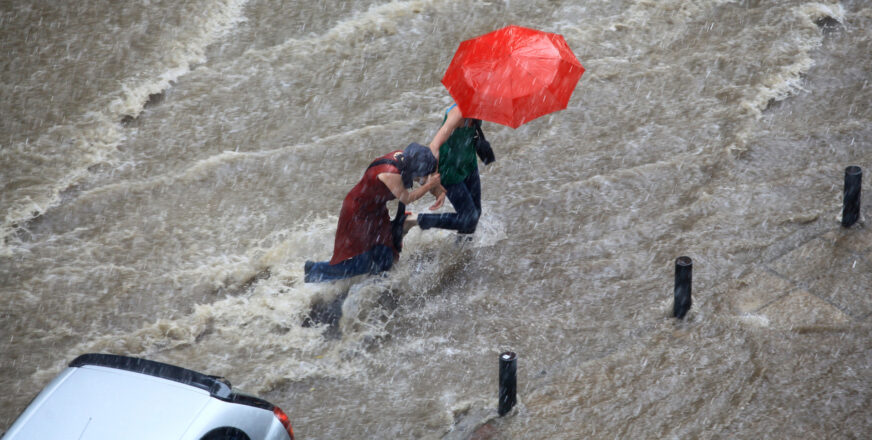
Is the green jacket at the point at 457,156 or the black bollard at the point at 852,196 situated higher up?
the green jacket at the point at 457,156

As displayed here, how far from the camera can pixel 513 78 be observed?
649cm

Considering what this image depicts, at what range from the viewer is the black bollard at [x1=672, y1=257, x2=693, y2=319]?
6.55 m

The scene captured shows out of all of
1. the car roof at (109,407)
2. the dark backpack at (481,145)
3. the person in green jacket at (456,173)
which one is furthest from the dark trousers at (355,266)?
the car roof at (109,407)

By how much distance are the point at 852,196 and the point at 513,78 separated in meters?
3.48

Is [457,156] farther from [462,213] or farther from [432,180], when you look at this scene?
[462,213]

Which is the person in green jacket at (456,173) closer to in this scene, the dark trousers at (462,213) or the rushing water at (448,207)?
the dark trousers at (462,213)

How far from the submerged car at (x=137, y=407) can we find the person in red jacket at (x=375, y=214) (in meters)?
2.00

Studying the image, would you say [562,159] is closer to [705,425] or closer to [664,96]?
[664,96]

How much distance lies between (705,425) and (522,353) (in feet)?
5.26

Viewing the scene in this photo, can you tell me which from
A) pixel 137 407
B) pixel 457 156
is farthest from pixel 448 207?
pixel 137 407

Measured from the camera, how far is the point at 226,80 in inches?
457

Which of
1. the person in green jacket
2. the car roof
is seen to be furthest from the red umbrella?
the car roof

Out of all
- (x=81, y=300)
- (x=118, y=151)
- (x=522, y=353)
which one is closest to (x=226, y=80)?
(x=118, y=151)

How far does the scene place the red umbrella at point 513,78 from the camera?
6387mm
